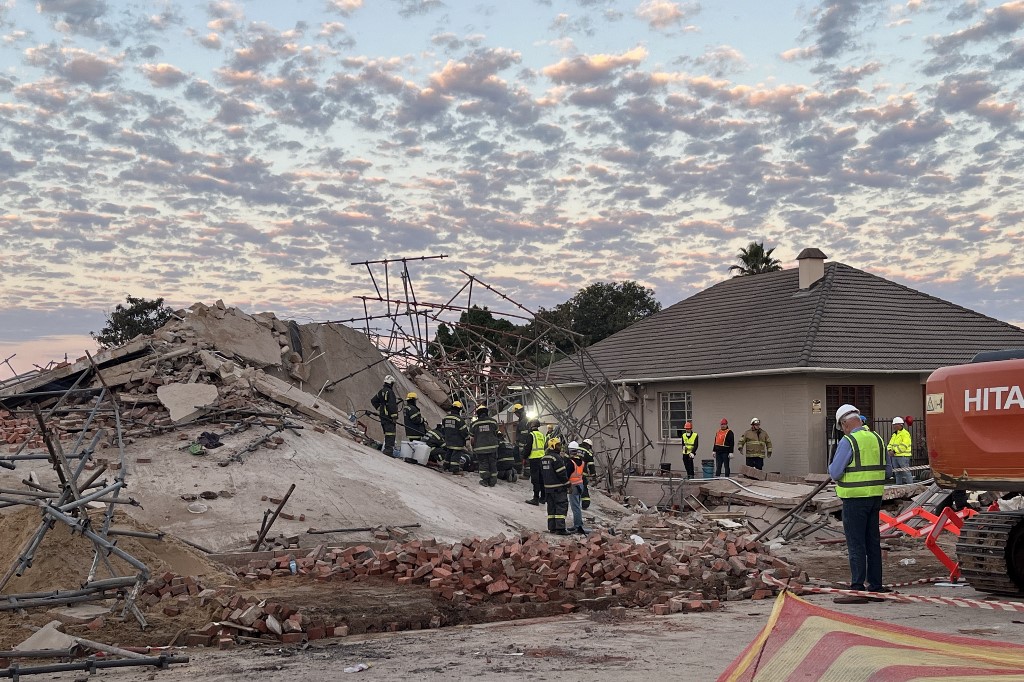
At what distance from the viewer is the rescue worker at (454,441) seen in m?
21.2

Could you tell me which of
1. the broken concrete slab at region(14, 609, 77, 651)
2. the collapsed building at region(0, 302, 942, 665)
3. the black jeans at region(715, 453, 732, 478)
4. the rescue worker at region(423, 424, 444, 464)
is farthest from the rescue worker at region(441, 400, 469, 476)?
A: the broken concrete slab at region(14, 609, 77, 651)

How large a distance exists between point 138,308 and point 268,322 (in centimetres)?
2861

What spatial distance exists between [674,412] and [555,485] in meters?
12.1

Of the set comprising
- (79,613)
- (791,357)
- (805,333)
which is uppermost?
(805,333)

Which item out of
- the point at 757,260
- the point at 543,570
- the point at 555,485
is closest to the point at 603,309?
the point at 757,260

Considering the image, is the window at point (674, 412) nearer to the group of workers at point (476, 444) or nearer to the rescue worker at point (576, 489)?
the group of workers at point (476, 444)

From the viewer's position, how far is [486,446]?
21219 millimetres

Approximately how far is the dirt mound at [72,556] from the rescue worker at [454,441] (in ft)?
29.1

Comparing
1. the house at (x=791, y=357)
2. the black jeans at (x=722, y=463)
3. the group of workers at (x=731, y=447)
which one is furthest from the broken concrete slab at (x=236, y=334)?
the black jeans at (x=722, y=463)

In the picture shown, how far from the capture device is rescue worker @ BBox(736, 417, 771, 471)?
78.0 ft

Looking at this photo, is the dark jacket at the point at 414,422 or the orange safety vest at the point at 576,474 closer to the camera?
the orange safety vest at the point at 576,474

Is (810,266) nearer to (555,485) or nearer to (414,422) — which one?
(414,422)

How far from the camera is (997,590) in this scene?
35.5ft

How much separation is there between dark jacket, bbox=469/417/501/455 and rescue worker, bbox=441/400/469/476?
9.9 inches
